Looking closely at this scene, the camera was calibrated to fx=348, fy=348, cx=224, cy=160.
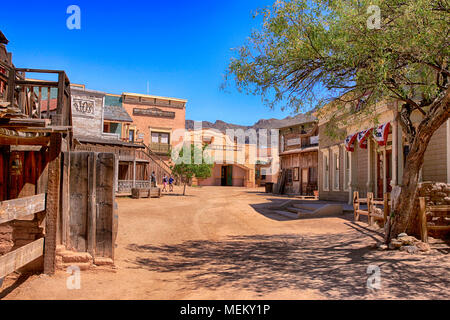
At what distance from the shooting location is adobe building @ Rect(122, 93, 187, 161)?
35.8 m

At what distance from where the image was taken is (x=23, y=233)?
6.09 m

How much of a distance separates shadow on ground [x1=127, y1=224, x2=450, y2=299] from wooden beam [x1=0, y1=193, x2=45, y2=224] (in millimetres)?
2368

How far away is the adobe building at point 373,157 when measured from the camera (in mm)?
10933

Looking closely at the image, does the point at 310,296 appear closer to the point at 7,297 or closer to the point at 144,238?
the point at 7,297

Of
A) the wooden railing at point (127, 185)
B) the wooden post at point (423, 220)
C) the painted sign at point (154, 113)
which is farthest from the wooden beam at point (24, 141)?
the painted sign at point (154, 113)

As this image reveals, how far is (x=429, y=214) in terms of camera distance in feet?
26.5

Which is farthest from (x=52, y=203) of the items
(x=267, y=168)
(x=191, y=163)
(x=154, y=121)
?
(x=267, y=168)

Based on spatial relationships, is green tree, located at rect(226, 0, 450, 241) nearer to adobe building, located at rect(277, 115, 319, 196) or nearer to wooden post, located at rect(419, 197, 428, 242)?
wooden post, located at rect(419, 197, 428, 242)

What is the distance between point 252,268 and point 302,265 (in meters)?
0.98

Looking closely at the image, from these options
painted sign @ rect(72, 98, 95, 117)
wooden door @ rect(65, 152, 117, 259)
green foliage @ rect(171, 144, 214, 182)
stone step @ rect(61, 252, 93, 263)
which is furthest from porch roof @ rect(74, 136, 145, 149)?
stone step @ rect(61, 252, 93, 263)

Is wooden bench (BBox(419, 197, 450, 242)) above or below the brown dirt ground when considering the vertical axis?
above

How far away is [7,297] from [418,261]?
22.2ft

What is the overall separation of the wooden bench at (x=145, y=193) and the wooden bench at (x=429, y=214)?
1615 cm

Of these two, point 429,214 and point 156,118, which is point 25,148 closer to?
point 429,214
